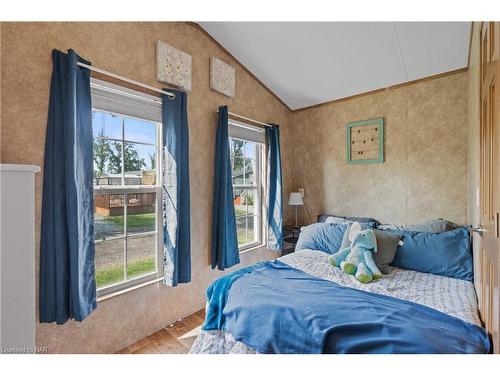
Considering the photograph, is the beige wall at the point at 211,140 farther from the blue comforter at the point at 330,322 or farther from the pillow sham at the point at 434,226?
the blue comforter at the point at 330,322

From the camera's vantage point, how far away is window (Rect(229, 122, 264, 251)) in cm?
296

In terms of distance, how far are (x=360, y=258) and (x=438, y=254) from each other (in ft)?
2.09

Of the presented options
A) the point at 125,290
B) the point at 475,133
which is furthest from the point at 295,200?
the point at 125,290

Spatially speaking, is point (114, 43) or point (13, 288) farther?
point (114, 43)

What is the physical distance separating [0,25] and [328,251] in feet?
9.17

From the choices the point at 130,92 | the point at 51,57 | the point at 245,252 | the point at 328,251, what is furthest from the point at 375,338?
the point at 51,57

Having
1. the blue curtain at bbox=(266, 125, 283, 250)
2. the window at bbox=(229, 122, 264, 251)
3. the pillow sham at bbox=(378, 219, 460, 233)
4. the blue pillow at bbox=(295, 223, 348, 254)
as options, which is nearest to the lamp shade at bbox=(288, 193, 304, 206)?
the blue curtain at bbox=(266, 125, 283, 250)

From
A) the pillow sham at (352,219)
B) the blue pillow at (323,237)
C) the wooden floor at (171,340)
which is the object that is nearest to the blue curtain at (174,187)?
the wooden floor at (171,340)

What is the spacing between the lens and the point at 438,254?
6.64 ft

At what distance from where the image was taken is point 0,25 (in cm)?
137

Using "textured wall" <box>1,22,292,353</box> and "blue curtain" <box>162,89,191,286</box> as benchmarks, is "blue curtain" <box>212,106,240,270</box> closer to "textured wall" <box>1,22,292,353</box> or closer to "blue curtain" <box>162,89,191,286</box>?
"textured wall" <box>1,22,292,353</box>

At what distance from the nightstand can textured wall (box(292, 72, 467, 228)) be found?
1.21ft

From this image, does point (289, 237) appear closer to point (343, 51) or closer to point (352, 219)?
point (352, 219)
